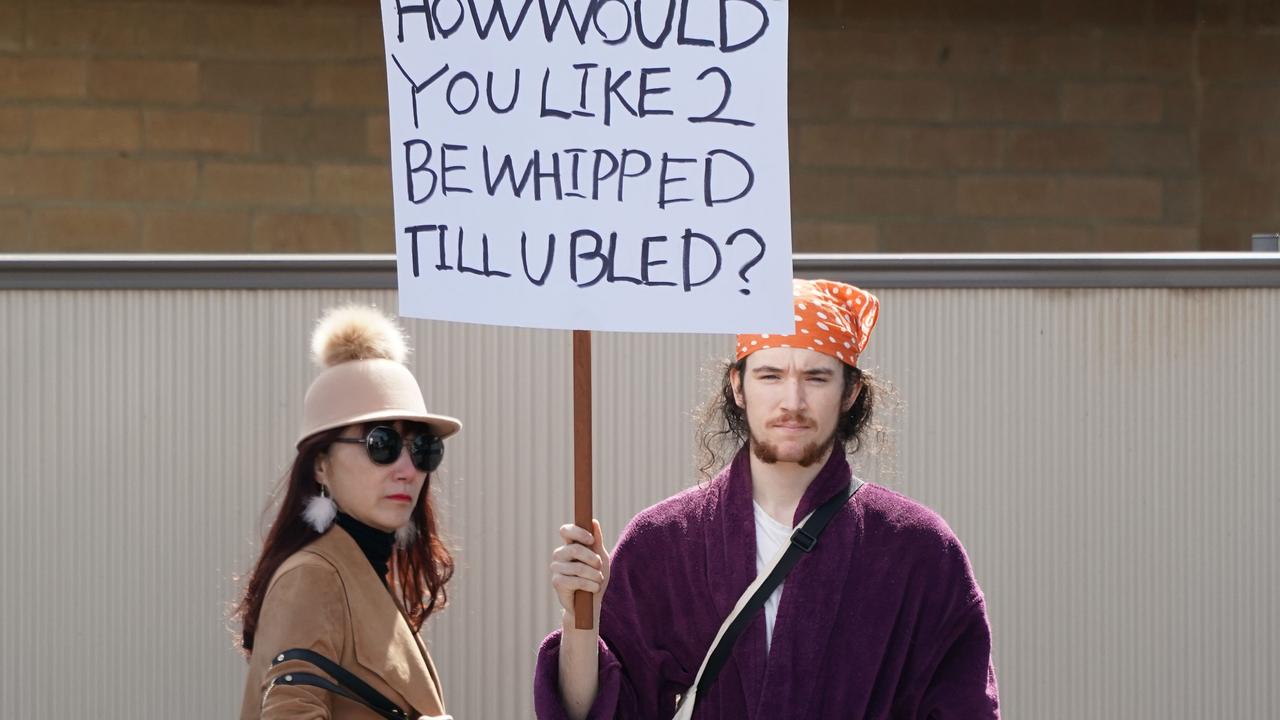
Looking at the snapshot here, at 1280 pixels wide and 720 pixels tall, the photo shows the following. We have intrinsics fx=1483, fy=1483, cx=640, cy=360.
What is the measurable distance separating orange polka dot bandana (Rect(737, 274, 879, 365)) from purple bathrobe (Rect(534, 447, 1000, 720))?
19cm

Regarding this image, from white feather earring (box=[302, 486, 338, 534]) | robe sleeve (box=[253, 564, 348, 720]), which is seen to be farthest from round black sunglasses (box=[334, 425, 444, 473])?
robe sleeve (box=[253, 564, 348, 720])

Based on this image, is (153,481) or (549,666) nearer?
(549,666)

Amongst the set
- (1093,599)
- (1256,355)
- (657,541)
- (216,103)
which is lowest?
(1093,599)

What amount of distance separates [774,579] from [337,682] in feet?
2.37

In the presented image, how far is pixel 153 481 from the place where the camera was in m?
3.23

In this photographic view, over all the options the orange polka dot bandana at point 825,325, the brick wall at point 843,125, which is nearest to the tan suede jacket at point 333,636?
the orange polka dot bandana at point 825,325

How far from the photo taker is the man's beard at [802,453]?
239cm

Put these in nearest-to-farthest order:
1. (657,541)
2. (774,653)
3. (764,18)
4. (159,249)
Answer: (764,18) → (774,653) → (657,541) → (159,249)

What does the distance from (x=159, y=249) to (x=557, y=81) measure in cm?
390

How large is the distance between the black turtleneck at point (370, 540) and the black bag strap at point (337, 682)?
0.71 ft

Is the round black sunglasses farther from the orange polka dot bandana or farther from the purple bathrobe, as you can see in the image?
the orange polka dot bandana

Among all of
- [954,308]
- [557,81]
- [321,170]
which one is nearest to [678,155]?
[557,81]

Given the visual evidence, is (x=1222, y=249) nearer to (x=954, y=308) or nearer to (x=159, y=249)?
(x=954, y=308)

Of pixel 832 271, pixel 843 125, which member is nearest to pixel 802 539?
pixel 832 271
